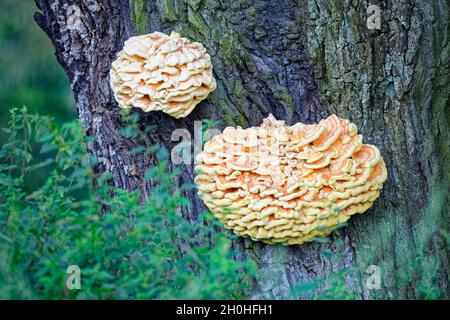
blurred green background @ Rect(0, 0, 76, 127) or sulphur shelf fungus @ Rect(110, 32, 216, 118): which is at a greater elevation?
blurred green background @ Rect(0, 0, 76, 127)

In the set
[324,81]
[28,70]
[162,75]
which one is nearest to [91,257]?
[162,75]

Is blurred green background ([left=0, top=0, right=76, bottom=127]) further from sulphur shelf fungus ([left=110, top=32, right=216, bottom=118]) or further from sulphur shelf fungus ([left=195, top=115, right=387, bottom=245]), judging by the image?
sulphur shelf fungus ([left=195, top=115, right=387, bottom=245])

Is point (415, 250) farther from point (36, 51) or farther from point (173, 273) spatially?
point (36, 51)

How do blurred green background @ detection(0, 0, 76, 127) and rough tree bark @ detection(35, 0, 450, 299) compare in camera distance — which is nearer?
rough tree bark @ detection(35, 0, 450, 299)

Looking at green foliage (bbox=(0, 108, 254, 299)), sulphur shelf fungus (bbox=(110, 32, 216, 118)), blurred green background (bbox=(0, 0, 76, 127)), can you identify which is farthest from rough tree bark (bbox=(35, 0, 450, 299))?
blurred green background (bbox=(0, 0, 76, 127))

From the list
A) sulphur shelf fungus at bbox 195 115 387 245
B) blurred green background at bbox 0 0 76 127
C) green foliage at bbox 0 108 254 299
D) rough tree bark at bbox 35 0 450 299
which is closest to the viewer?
green foliage at bbox 0 108 254 299

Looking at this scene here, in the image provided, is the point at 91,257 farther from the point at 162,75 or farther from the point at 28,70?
the point at 28,70
